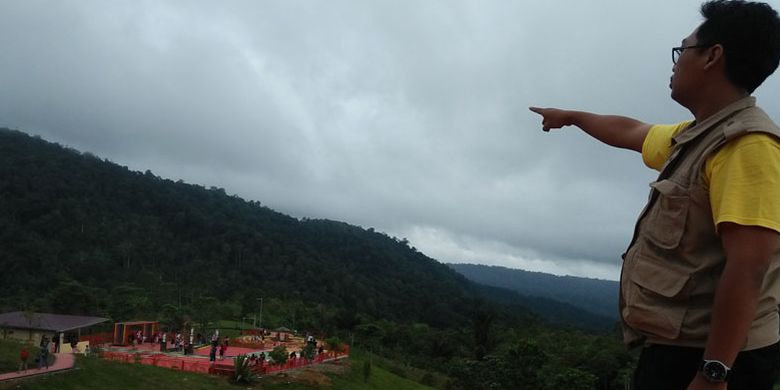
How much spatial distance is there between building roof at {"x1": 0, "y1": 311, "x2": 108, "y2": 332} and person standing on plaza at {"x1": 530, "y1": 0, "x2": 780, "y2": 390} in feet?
79.9

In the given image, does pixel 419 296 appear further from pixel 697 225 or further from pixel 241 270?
pixel 697 225

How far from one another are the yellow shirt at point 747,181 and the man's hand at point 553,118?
3.59ft

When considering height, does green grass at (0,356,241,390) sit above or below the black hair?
below

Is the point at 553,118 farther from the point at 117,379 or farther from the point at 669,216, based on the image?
the point at 117,379

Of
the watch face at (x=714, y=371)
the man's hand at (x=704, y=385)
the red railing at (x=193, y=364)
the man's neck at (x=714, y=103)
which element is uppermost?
the man's neck at (x=714, y=103)

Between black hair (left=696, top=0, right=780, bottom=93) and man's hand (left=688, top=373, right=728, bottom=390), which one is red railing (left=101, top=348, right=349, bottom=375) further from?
black hair (left=696, top=0, right=780, bottom=93)

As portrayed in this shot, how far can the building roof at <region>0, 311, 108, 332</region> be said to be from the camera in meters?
22.2

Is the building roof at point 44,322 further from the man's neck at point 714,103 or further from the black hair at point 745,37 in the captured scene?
the black hair at point 745,37

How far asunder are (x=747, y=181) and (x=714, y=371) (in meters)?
0.44

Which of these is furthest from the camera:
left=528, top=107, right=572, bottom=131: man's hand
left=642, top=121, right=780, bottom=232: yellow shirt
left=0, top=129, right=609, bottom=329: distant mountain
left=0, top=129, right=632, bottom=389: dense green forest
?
left=0, top=129, right=609, bottom=329: distant mountain

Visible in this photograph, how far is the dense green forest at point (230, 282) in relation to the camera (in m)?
32.8

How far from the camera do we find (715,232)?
1.45 meters

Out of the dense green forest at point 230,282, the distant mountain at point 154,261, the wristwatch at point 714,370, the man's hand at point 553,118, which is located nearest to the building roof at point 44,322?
the dense green forest at point 230,282

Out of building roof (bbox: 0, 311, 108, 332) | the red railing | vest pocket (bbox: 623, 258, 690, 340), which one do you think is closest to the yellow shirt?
vest pocket (bbox: 623, 258, 690, 340)
